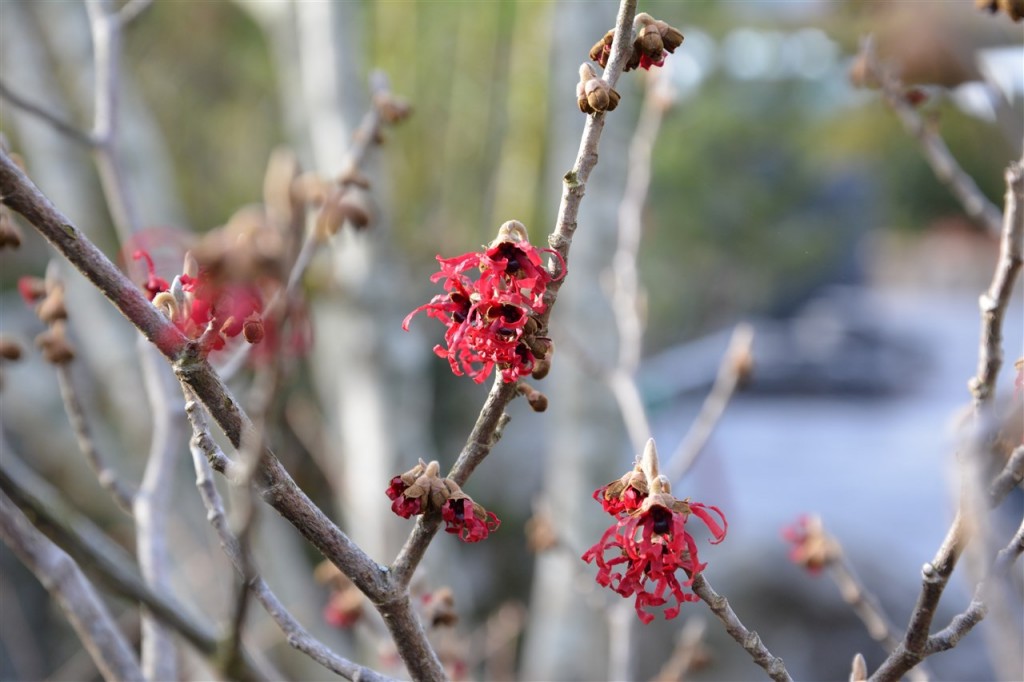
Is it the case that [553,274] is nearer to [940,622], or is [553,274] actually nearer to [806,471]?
[940,622]

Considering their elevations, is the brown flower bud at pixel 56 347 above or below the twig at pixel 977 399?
above

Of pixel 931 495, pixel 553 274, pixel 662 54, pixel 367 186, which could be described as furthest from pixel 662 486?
pixel 931 495

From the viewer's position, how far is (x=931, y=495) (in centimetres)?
450

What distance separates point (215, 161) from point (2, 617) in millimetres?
3083

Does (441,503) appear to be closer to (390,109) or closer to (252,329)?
(252,329)

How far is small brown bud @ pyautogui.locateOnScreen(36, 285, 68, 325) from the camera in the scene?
2.75 ft

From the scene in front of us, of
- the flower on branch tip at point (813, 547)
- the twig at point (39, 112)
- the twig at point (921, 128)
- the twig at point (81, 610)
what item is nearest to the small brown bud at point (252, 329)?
the twig at point (81, 610)

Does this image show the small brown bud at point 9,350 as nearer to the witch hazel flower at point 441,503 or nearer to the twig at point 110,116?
the twig at point 110,116

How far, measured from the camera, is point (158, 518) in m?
1.01

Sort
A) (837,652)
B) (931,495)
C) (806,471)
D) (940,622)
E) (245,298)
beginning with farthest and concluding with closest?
(806,471), (931,495), (837,652), (940,622), (245,298)

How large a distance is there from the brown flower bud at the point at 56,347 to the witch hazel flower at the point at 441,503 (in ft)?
1.47

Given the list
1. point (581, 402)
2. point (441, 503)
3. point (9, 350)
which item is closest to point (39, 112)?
point (9, 350)

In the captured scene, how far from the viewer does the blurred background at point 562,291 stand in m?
2.20

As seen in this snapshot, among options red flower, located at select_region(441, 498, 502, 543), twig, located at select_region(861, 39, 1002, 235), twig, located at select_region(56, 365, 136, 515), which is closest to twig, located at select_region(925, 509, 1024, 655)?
red flower, located at select_region(441, 498, 502, 543)
